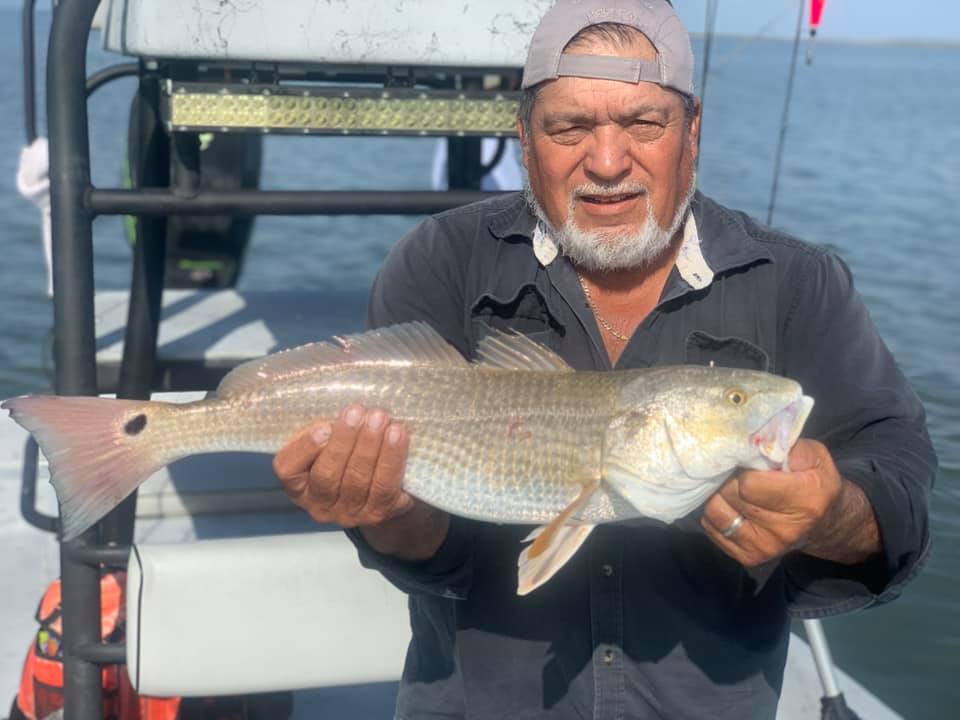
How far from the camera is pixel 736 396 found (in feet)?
7.20

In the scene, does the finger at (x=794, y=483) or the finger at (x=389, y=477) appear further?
the finger at (x=389, y=477)

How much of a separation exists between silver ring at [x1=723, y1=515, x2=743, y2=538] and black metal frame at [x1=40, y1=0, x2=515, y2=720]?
144 cm

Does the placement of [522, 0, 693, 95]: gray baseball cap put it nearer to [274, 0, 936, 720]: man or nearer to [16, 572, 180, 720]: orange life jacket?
[274, 0, 936, 720]: man

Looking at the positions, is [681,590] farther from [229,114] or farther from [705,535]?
[229,114]

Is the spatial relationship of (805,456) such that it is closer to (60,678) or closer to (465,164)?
(60,678)

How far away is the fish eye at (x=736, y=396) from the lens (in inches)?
86.0

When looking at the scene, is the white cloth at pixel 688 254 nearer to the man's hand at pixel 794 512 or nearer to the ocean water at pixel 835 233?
the man's hand at pixel 794 512

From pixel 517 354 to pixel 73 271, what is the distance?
3.91ft

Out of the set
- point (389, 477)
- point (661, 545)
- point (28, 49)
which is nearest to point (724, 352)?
point (661, 545)

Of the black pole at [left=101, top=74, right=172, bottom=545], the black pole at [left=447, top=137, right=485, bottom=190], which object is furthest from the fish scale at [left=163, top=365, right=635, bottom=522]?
the black pole at [left=447, top=137, right=485, bottom=190]

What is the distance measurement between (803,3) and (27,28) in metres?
2.60

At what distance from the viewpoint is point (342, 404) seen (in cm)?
237

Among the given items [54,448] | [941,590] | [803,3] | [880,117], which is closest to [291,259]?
[941,590]

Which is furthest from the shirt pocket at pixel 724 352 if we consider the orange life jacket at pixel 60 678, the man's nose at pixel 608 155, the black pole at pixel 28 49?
the black pole at pixel 28 49
